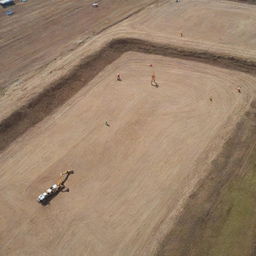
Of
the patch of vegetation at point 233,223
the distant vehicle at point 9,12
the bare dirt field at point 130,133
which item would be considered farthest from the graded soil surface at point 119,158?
the distant vehicle at point 9,12

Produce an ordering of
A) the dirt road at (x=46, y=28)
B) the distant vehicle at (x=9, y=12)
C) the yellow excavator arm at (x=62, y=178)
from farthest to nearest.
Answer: the distant vehicle at (x=9, y=12), the dirt road at (x=46, y=28), the yellow excavator arm at (x=62, y=178)

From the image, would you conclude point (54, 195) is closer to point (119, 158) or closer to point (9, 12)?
point (119, 158)

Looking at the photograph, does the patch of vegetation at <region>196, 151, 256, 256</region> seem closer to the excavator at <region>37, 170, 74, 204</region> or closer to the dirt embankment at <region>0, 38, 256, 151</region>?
the excavator at <region>37, 170, 74, 204</region>

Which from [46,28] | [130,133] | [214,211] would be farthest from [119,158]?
[46,28]

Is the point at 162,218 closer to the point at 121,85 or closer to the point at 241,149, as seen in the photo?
the point at 241,149

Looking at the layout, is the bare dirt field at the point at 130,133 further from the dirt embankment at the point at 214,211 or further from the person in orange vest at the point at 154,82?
the person in orange vest at the point at 154,82

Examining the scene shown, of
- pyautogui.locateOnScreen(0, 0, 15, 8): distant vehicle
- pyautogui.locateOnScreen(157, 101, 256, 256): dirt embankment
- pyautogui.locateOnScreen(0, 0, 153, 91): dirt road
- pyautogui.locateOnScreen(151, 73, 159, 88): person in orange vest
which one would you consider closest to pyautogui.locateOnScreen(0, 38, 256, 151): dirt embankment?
pyautogui.locateOnScreen(0, 0, 153, 91): dirt road
